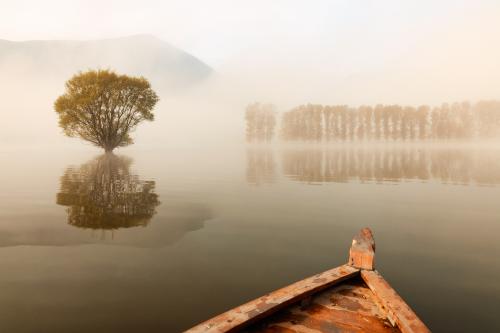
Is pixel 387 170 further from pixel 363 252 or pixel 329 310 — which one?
pixel 329 310

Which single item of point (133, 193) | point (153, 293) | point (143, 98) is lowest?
point (153, 293)

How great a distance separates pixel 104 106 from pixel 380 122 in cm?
11108

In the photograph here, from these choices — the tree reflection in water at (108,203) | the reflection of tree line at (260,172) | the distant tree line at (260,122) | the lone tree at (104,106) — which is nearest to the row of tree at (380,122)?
the distant tree line at (260,122)

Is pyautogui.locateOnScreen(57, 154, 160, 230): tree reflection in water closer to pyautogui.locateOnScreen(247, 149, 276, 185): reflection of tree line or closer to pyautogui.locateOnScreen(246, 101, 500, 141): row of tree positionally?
pyautogui.locateOnScreen(247, 149, 276, 185): reflection of tree line

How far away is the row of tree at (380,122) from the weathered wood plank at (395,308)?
128 metres

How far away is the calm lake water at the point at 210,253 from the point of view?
519 centimetres

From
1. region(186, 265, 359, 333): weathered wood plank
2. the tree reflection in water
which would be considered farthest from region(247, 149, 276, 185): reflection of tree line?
region(186, 265, 359, 333): weathered wood plank

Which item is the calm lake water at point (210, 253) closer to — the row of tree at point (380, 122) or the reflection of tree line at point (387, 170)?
the reflection of tree line at point (387, 170)

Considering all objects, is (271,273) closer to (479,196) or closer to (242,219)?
(242,219)

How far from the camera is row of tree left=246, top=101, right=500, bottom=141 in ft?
418

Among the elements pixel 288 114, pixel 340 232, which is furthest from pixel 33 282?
pixel 288 114

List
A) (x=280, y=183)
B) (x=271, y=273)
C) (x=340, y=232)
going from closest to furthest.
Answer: (x=271, y=273) < (x=340, y=232) < (x=280, y=183)

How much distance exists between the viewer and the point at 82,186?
18.1m

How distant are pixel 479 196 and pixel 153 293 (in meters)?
16.5
